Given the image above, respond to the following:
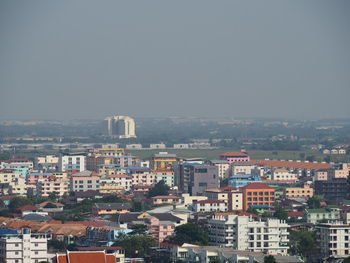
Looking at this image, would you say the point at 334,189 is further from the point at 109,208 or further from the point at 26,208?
the point at 26,208

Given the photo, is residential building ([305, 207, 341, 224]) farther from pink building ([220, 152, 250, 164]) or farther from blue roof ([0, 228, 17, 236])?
pink building ([220, 152, 250, 164])

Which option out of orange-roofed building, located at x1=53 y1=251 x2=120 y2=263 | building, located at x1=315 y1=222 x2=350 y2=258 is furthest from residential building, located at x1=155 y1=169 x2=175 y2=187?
orange-roofed building, located at x1=53 y1=251 x2=120 y2=263

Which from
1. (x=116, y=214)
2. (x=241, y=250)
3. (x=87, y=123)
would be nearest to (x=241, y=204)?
(x=116, y=214)

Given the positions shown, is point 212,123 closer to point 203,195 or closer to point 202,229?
point 203,195

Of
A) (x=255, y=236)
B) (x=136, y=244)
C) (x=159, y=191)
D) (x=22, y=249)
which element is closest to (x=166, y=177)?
(x=159, y=191)

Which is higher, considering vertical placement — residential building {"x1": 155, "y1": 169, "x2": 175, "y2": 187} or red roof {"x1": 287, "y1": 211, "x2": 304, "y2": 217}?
residential building {"x1": 155, "y1": 169, "x2": 175, "y2": 187}

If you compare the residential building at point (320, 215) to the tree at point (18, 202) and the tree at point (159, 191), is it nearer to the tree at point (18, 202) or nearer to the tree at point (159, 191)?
the tree at point (18, 202)
